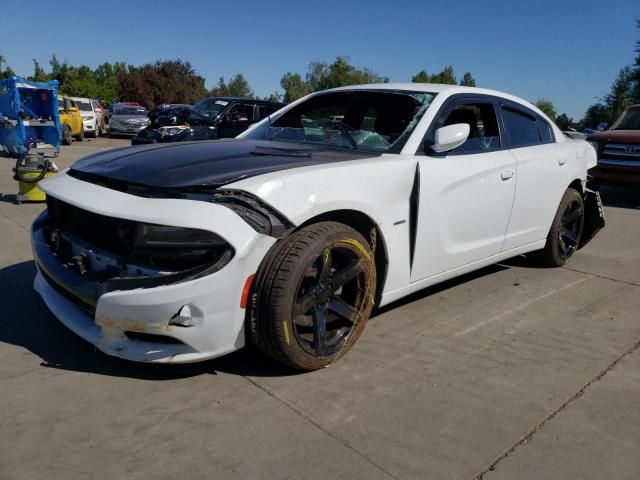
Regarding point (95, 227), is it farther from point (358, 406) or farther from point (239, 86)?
point (239, 86)

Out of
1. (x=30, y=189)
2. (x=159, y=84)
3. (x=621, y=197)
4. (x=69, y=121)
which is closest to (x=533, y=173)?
(x=30, y=189)

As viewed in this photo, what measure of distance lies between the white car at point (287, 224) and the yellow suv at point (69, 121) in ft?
53.1

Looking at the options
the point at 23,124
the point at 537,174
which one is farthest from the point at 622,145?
the point at 23,124

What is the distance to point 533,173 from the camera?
4125mm

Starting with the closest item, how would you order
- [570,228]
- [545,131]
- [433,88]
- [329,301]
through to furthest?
[329,301]
[433,88]
[545,131]
[570,228]

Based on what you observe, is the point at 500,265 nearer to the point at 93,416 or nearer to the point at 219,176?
the point at 219,176

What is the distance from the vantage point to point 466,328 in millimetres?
3447

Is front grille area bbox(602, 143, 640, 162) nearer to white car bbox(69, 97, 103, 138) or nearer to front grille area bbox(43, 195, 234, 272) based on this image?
front grille area bbox(43, 195, 234, 272)

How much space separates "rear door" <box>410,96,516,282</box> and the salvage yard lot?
0.47 meters

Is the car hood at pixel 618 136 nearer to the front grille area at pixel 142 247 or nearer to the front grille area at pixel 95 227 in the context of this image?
the front grille area at pixel 142 247

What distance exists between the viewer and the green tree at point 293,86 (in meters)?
81.6

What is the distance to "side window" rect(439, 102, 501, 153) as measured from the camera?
12.2ft

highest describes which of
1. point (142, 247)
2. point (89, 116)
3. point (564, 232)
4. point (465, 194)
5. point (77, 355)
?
point (89, 116)

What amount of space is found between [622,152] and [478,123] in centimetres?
684
